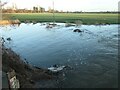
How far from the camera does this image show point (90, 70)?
2589 centimetres

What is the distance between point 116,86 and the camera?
813 inches

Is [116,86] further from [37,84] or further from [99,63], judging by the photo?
[99,63]

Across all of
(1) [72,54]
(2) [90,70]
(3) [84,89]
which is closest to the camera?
(3) [84,89]

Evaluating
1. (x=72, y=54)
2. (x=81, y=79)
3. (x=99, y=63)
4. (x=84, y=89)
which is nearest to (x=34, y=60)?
(x=72, y=54)

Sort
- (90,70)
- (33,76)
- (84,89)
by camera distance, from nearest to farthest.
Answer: (84,89)
(33,76)
(90,70)

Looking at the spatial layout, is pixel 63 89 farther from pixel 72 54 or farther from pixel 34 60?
pixel 72 54

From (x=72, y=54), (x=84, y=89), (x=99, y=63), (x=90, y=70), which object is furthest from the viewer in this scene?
(x=72, y=54)

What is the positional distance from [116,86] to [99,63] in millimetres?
8140

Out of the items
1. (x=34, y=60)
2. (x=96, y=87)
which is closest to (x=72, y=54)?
(x=34, y=60)

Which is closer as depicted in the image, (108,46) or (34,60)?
(34,60)

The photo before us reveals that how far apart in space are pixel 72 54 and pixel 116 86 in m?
14.4

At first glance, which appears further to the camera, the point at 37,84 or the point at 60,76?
the point at 60,76

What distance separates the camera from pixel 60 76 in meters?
23.4

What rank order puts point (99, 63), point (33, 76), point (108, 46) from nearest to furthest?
point (33, 76), point (99, 63), point (108, 46)
